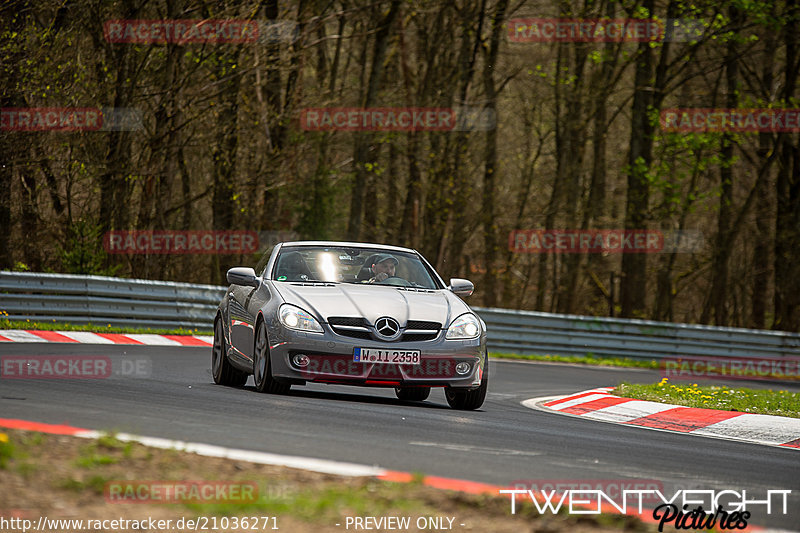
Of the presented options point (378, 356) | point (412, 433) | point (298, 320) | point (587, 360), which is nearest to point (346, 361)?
point (378, 356)

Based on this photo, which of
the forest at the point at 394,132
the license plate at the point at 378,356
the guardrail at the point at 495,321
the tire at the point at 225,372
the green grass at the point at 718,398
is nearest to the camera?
the license plate at the point at 378,356

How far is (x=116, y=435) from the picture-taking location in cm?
680

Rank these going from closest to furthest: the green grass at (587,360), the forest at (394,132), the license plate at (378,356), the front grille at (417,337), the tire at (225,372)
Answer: the license plate at (378,356) < the front grille at (417,337) < the tire at (225,372) < the green grass at (587,360) < the forest at (394,132)

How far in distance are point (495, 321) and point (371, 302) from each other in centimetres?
1318

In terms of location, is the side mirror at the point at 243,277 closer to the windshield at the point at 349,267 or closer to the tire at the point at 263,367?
the windshield at the point at 349,267

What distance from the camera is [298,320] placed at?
1034cm

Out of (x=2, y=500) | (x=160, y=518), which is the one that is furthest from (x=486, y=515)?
(x=2, y=500)

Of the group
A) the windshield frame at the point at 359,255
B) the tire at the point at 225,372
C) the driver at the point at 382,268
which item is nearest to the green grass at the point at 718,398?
the windshield frame at the point at 359,255

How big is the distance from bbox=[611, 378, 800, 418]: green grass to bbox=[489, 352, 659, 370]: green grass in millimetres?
8056

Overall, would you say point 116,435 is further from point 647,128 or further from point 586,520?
point 647,128

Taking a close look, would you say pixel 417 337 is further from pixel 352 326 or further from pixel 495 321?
pixel 495 321

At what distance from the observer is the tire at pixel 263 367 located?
416 inches

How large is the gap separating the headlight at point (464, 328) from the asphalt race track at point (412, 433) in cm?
69

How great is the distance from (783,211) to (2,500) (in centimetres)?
3228
